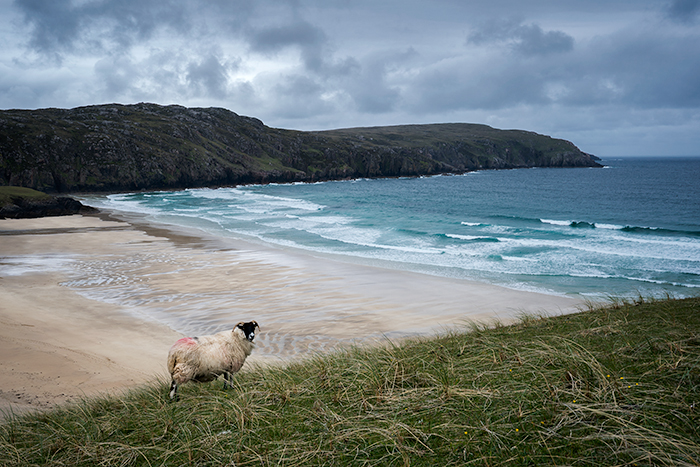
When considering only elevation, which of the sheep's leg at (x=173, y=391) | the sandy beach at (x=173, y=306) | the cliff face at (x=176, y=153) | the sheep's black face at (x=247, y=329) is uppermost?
the cliff face at (x=176, y=153)

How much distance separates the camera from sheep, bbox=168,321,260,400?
5.70m

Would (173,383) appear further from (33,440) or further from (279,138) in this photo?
(279,138)

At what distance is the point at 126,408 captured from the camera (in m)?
5.03

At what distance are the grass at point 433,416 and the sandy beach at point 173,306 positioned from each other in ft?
10.8

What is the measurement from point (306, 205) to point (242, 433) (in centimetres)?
5178

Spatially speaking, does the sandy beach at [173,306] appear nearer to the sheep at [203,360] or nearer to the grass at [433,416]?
the sheep at [203,360]

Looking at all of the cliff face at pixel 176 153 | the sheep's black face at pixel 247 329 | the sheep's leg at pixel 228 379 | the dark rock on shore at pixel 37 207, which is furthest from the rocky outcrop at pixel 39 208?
the sheep's leg at pixel 228 379

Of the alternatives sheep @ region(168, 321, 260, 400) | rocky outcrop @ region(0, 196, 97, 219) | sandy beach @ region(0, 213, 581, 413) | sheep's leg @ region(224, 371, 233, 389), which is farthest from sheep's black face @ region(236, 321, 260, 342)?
rocky outcrop @ region(0, 196, 97, 219)

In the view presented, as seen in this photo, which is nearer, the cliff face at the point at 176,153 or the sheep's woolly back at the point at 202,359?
the sheep's woolly back at the point at 202,359

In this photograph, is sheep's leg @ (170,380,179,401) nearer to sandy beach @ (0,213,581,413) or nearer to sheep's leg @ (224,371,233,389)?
sheep's leg @ (224,371,233,389)

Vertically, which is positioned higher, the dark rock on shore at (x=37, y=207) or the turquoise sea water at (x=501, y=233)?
the dark rock on shore at (x=37, y=207)

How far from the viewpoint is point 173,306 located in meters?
14.7

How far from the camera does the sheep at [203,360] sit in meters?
5.70

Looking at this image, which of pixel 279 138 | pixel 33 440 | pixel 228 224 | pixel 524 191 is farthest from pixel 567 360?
pixel 279 138
